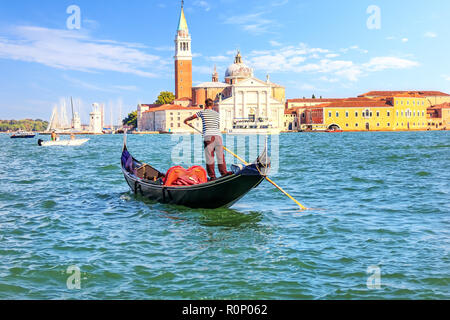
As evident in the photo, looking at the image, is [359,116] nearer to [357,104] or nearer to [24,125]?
[357,104]

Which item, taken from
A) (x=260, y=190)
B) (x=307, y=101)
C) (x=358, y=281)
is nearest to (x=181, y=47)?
(x=307, y=101)

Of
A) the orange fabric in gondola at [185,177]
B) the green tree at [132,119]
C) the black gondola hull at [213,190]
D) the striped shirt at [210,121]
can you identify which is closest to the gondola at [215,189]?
the black gondola hull at [213,190]

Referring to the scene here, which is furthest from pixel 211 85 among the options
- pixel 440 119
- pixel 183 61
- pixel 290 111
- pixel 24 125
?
pixel 24 125

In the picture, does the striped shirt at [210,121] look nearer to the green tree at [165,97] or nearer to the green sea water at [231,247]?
the green sea water at [231,247]

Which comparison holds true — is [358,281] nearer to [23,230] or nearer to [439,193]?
[23,230]

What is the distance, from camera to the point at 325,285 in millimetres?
3588

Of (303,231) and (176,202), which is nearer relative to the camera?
(303,231)

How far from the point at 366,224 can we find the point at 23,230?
12.4 ft

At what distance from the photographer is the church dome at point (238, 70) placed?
70188mm

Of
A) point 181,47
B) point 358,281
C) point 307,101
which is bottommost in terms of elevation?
point 358,281

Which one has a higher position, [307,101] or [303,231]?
[307,101]

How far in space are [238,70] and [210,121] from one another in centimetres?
6565
